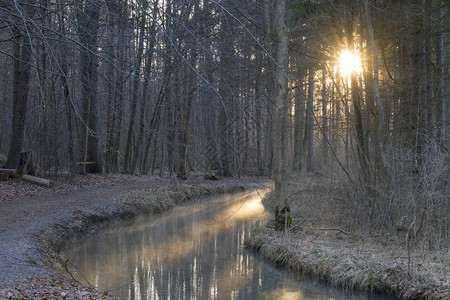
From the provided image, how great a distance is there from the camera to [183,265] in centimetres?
1011

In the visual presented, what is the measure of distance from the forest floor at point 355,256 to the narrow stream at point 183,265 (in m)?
0.30

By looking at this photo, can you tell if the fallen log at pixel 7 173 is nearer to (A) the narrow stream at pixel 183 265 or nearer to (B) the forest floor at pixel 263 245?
(B) the forest floor at pixel 263 245

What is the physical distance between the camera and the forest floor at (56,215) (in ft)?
21.6

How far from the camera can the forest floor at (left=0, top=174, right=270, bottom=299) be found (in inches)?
259

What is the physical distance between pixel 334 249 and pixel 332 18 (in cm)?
636

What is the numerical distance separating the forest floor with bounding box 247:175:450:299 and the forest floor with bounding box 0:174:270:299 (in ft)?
14.6

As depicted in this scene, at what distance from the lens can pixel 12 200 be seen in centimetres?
1376

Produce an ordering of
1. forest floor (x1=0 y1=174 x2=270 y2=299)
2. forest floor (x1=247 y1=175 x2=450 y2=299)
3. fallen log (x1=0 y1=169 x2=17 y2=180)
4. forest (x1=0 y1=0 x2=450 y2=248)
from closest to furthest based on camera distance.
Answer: forest floor (x1=0 y1=174 x2=270 y2=299) → forest floor (x1=247 y1=175 x2=450 y2=299) → forest (x1=0 y1=0 x2=450 y2=248) → fallen log (x1=0 y1=169 x2=17 y2=180)

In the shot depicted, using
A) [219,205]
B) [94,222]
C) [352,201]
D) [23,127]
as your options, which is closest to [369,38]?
[352,201]

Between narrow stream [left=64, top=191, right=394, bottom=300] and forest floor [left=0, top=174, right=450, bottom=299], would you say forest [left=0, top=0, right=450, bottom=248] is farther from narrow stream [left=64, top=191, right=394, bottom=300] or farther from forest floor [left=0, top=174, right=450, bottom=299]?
narrow stream [left=64, top=191, right=394, bottom=300]

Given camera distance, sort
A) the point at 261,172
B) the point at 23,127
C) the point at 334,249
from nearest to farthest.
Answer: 1. the point at 334,249
2. the point at 23,127
3. the point at 261,172

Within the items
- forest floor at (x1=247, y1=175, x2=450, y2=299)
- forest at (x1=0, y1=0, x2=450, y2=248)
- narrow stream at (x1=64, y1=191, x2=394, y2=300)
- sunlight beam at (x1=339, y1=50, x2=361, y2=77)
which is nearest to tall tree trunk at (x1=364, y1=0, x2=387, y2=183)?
forest at (x1=0, y1=0, x2=450, y2=248)

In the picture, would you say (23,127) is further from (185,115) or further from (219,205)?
(185,115)

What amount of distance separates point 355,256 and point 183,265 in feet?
11.8
